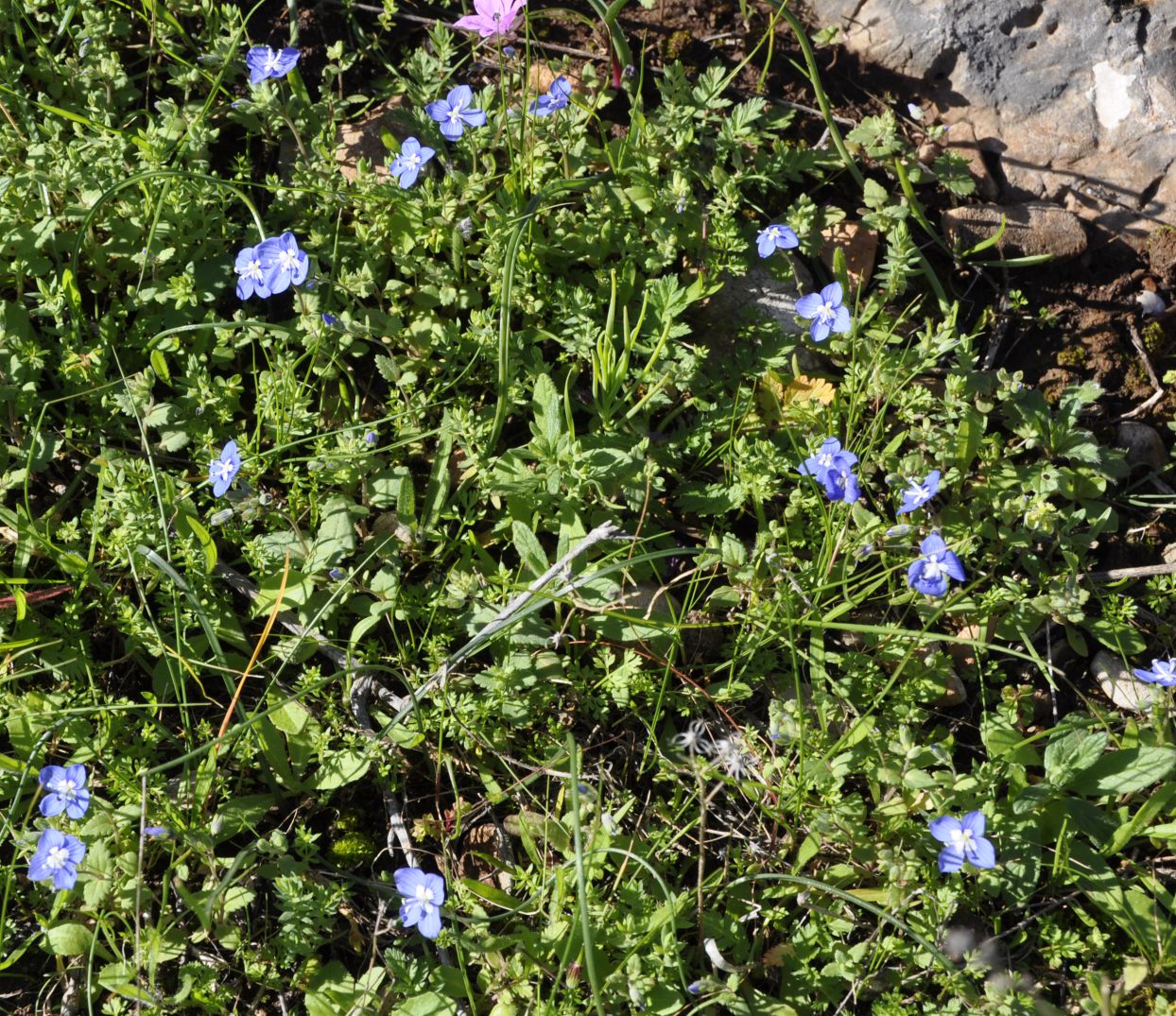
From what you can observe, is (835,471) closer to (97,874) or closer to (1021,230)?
(1021,230)

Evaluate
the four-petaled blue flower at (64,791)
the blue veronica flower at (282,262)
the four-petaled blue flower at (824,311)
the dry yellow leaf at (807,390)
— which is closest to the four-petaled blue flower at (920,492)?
the dry yellow leaf at (807,390)

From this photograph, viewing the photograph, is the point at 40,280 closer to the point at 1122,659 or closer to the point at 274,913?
the point at 274,913

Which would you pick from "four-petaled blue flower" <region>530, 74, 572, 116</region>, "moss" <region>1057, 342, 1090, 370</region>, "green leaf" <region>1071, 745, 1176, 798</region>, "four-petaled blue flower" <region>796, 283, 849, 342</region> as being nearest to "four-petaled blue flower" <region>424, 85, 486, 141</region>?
"four-petaled blue flower" <region>530, 74, 572, 116</region>

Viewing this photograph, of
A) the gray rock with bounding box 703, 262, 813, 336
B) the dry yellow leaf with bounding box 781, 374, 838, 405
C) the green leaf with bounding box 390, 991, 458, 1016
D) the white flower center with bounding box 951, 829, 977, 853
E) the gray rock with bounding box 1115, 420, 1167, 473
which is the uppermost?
the gray rock with bounding box 703, 262, 813, 336

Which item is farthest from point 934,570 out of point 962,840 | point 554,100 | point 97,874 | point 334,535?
point 97,874

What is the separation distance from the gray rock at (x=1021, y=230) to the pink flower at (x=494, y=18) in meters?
1.77

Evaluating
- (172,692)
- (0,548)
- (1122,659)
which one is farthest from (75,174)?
(1122,659)

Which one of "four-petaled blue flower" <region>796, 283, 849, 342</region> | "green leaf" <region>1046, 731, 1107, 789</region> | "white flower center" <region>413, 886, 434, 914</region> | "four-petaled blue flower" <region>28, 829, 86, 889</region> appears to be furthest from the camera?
"four-petaled blue flower" <region>796, 283, 849, 342</region>

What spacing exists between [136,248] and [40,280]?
0.32 metres

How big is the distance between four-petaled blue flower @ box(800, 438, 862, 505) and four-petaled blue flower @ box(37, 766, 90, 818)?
2192 millimetres

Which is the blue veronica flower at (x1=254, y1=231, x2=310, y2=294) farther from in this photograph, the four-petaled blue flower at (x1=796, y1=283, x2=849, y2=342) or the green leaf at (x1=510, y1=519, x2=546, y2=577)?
the four-petaled blue flower at (x1=796, y1=283, x2=849, y2=342)

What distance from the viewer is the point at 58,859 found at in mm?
2756

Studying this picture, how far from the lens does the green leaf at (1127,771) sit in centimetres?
312

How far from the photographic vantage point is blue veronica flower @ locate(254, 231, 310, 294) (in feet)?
11.0
